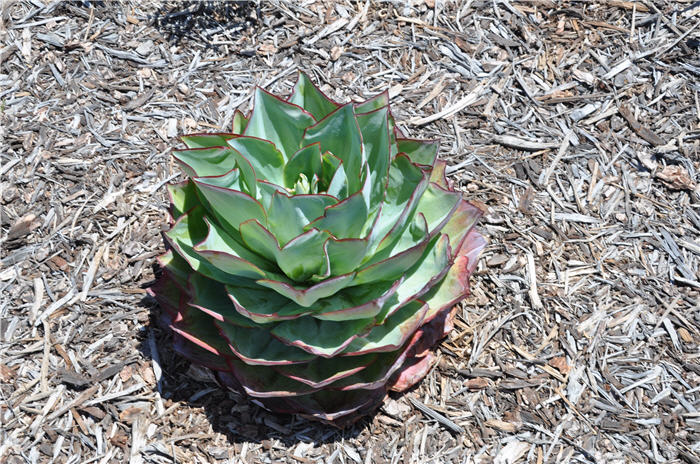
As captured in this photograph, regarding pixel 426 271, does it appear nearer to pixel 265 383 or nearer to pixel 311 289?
pixel 311 289

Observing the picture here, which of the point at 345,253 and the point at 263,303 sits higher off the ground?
the point at 345,253

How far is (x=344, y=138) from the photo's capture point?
6.68 feet

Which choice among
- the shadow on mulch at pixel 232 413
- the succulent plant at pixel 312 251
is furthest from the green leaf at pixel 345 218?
the shadow on mulch at pixel 232 413

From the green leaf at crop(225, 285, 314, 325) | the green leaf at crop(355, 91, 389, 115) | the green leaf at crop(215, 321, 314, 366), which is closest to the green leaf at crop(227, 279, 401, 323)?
the green leaf at crop(225, 285, 314, 325)

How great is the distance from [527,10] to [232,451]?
2.40 metres

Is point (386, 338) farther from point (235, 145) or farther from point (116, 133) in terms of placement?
point (116, 133)

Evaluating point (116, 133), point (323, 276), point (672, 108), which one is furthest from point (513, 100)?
point (116, 133)

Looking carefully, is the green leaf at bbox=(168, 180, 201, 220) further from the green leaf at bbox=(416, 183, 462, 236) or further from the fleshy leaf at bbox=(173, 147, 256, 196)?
the green leaf at bbox=(416, 183, 462, 236)

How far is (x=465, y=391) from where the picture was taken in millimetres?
2469

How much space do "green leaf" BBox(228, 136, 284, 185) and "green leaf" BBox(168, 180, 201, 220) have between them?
22cm

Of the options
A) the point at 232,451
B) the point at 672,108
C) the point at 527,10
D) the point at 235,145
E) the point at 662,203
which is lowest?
the point at 232,451

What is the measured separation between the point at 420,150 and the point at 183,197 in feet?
2.49

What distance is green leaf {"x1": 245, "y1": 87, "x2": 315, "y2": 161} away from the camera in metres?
2.07

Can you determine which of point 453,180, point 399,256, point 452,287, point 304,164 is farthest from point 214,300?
point 453,180
